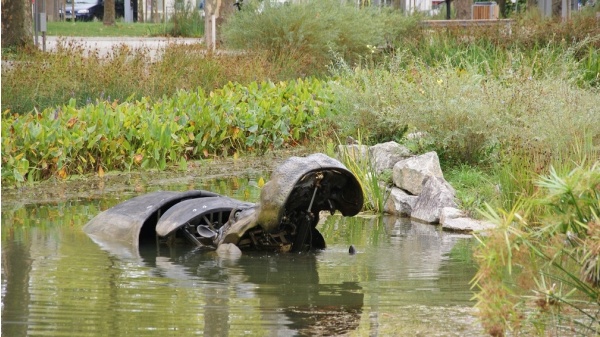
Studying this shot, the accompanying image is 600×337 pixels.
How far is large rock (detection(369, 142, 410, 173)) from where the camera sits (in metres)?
11.2

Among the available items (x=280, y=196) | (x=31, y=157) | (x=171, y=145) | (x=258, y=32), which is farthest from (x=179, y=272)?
(x=258, y=32)

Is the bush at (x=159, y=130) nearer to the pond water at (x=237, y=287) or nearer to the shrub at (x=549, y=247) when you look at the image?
the pond water at (x=237, y=287)

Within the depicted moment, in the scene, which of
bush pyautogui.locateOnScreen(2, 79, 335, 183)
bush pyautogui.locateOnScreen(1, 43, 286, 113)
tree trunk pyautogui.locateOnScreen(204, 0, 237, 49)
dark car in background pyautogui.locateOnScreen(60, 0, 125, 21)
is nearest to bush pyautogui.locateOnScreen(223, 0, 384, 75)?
bush pyautogui.locateOnScreen(1, 43, 286, 113)

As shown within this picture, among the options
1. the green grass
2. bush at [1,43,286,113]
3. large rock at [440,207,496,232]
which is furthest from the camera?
the green grass

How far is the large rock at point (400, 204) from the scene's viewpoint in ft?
33.8

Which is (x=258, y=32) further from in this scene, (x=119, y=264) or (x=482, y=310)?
(x=482, y=310)

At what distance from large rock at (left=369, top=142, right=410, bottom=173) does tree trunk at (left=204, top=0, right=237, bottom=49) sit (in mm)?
13907

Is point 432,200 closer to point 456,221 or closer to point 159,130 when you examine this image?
point 456,221

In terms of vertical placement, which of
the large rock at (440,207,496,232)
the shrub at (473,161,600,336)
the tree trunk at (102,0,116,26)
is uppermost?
the tree trunk at (102,0,116,26)

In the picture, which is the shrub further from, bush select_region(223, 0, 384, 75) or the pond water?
bush select_region(223, 0, 384, 75)

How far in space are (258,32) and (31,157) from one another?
10.6 metres

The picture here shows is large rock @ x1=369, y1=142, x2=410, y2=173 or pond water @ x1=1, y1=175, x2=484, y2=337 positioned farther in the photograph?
large rock @ x1=369, y1=142, x2=410, y2=173

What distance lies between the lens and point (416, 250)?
8.43 meters

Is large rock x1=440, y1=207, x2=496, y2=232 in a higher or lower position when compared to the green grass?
lower
